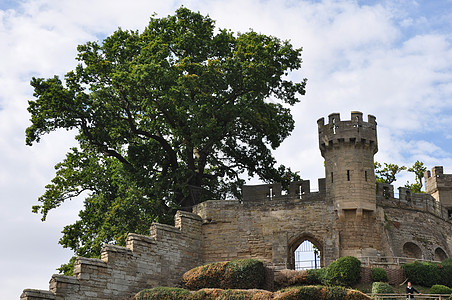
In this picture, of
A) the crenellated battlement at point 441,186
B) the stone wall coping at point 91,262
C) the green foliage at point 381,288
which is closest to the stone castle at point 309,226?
the stone wall coping at point 91,262

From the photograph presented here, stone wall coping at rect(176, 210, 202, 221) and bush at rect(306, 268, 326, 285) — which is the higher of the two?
stone wall coping at rect(176, 210, 202, 221)

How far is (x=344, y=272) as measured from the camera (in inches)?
1235

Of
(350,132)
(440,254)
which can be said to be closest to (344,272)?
(350,132)

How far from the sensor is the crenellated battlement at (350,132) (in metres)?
35.4

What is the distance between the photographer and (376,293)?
1170 inches

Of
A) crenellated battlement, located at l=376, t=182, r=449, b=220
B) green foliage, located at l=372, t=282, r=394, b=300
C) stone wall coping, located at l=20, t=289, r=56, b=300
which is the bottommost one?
stone wall coping, located at l=20, t=289, r=56, b=300

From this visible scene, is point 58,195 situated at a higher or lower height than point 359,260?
higher

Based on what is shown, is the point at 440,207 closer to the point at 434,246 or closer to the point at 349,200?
the point at 434,246

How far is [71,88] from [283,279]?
1610 centimetres

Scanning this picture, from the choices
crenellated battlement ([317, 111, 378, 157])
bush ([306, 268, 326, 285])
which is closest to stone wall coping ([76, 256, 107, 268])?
bush ([306, 268, 326, 285])

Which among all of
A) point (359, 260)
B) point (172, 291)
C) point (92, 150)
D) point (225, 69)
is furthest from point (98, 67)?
point (359, 260)

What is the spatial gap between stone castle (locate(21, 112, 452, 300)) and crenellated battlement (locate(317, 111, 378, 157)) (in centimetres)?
5

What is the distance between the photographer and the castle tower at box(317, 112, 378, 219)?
113ft

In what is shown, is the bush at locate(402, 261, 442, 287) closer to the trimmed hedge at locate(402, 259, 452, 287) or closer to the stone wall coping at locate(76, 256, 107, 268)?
the trimmed hedge at locate(402, 259, 452, 287)
